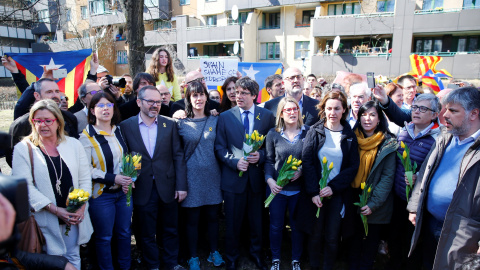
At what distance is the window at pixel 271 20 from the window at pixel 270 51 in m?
1.55

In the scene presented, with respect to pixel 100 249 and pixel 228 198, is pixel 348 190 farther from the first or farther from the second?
pixel 100 249

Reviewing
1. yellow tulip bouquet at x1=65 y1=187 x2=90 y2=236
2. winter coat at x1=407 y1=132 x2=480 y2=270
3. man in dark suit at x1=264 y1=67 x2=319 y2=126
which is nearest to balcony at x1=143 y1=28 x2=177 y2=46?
man in dark suit at x1=264 y1=67 x2=319 y2=126

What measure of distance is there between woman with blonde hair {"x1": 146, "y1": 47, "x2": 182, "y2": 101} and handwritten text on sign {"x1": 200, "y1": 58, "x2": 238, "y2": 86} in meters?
0.82

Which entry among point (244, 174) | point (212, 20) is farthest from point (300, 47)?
point (244, 174)

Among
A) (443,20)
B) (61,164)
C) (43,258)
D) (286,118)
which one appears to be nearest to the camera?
(43,258)

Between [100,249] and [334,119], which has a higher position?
[334,119]

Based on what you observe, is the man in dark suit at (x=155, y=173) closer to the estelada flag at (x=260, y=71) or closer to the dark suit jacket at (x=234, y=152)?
the dark suit jacket at (x=234, y=152)

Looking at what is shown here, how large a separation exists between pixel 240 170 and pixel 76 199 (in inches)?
67.5

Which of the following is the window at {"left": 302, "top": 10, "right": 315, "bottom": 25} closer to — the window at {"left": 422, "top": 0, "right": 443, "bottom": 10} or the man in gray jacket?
the window at {"left": 422, "top": 0, "right": 443, "bottom": 10}

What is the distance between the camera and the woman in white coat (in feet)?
9.12

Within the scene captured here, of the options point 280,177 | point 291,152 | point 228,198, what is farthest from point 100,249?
point 291,152

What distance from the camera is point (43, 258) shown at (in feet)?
7.63

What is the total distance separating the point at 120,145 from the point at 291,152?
1.95 meters

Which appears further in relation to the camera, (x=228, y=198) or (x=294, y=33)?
(x=294, y=33)
